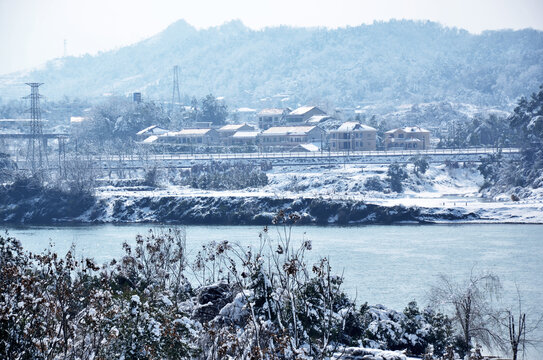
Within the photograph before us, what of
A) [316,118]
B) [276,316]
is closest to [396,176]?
[316,118]

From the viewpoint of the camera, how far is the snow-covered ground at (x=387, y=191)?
6014 centimetres

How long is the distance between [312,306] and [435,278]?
15362 mm

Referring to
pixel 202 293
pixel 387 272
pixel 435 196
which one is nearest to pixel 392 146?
pixel 435 196

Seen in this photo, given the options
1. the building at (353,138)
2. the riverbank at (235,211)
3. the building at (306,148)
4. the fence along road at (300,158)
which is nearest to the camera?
the riverbank at (235,211)

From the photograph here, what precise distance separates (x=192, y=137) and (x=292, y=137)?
13.4 meters

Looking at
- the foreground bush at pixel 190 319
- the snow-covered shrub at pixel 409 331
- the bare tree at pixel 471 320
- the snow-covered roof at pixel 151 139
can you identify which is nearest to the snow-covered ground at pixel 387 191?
the snow-covered roof at pixel 151 139

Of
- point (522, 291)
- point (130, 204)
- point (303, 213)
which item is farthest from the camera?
point (130, 204)

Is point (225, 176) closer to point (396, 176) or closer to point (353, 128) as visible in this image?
point (396, 176)

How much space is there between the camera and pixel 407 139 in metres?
103

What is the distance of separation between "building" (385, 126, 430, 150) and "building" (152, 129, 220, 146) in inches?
840

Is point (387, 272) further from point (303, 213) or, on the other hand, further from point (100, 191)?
point (100, 191)

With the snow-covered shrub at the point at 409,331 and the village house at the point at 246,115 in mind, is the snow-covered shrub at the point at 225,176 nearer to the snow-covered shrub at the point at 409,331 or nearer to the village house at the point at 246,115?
the snow-covered shrub at the point at 409,331

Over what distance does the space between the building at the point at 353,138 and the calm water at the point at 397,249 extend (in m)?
39.1

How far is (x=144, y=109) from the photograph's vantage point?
402 feet
